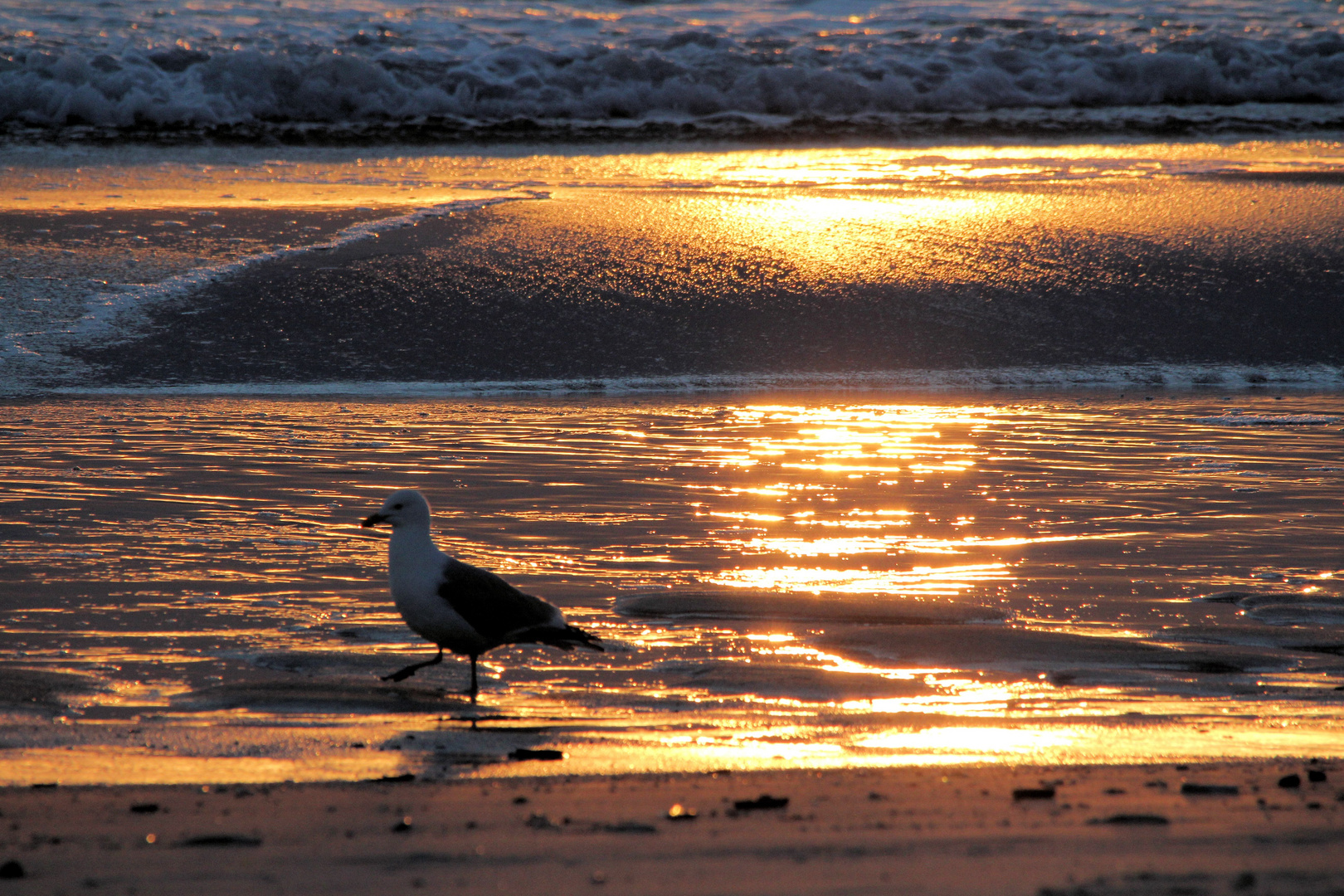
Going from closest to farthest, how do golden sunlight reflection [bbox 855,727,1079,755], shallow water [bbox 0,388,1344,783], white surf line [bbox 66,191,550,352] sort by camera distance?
golden sunlight reflection [bbox 855,727,1079,755], shallow water [bbox 0,388,1344,783], white surf line [bbox 66,191,550,352]

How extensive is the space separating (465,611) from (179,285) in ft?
22.2

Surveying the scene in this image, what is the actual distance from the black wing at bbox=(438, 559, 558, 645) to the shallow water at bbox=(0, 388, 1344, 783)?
200 millimetres

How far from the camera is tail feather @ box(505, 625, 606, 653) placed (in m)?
4.12

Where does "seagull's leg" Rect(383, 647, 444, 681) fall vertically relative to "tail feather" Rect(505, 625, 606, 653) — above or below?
below

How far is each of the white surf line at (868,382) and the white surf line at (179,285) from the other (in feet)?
3.27

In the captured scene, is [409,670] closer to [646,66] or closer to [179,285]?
A: [179,285]

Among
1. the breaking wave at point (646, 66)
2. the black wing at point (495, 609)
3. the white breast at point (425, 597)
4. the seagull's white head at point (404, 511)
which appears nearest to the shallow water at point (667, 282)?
the breaking wave at point (646, 66)

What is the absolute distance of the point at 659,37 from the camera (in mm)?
17688

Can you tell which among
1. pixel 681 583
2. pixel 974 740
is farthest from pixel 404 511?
pixel 974 740

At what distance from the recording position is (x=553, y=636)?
4.16 m

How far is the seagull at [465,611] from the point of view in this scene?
4.12 m

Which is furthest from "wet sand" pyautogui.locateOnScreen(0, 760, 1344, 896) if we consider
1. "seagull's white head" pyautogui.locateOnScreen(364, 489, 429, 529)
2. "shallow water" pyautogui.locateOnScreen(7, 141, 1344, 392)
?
"shallow water" pyautogui.locateOnScreen(7, 141, 1344, 392)

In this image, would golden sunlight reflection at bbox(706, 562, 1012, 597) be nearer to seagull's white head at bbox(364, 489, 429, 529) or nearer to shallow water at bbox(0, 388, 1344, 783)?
shallow water at bbox(0, 388, 1344, 783)

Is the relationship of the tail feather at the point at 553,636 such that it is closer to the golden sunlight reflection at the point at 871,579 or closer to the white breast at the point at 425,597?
the white breast at the point at 425,597
